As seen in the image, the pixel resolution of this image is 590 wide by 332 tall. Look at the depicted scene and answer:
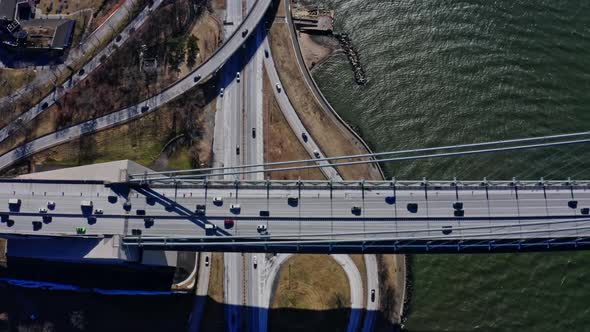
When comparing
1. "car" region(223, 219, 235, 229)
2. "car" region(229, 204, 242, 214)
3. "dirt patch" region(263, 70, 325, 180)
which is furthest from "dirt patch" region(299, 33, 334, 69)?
"car" region(223, 219, 235, 229)

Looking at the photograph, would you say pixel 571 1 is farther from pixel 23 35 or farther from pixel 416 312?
pixel 23 35

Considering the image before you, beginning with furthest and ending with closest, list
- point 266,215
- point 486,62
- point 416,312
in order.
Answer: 1. point 486,62
2. point 416,312
3. point 266,215

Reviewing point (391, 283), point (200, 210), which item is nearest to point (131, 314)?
point (200, 210)

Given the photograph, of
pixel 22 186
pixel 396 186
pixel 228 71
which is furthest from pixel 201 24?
pixel 396 186

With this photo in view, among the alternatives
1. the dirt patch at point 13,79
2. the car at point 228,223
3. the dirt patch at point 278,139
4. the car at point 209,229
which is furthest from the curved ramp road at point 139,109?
the car at point 228,223

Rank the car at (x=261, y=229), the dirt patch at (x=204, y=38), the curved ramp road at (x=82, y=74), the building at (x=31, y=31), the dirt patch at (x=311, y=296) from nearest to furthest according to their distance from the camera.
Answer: the car at (x=261, y=229) → the dirt patch at (x=311, y=296) → the curved ramp road at (x=82, y=74) → the dirt patch at (x=204, y=38) → the building at (x=31, y=31)

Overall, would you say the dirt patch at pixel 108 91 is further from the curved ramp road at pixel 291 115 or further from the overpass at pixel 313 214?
the overpass at pixel 313 214

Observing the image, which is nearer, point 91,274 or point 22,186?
point 22,186

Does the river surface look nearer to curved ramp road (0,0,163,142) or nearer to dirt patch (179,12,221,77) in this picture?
dirt patch (179,12,221,77)
